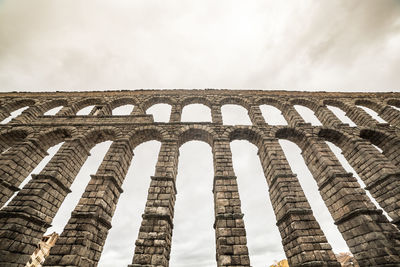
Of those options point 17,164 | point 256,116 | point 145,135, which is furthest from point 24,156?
point 256,116

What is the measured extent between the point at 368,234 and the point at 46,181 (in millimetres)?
10928

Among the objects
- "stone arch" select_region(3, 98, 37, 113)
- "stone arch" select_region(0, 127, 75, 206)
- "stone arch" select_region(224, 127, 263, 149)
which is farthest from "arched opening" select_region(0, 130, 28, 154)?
"stone arch" select_region(224, 127, 263, 149)

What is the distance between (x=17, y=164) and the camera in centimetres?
809

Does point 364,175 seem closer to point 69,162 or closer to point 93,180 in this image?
point 93,180

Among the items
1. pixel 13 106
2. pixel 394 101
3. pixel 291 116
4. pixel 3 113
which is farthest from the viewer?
pixel 394 101

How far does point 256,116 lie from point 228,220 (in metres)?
6.88

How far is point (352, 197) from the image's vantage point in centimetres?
657

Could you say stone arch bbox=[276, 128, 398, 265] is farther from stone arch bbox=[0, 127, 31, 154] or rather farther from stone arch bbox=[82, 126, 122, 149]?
stone arch bbox=[0, 127, 31, 154]

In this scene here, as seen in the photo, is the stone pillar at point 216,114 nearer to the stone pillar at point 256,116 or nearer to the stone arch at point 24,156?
the stone pillar at point 256,116

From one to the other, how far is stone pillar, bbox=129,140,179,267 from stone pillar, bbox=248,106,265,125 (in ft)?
A: 18.0

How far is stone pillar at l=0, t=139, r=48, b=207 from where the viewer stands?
7340mm

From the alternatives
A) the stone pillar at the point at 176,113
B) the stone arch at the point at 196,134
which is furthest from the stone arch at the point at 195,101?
the stone arch at the point at 196,134

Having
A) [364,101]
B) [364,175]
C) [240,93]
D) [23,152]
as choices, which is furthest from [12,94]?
[364,101]

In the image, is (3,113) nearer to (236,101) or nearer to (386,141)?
(236,101)
